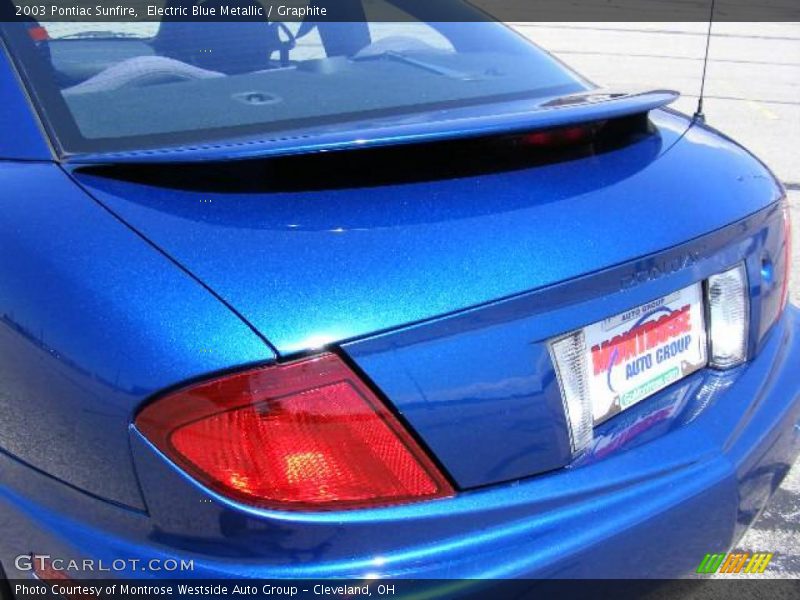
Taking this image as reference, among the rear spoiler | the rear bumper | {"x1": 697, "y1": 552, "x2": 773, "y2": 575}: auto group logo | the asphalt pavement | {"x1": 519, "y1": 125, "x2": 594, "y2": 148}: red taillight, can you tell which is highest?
the rear spoiler

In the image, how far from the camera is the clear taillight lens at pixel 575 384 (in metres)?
1.51

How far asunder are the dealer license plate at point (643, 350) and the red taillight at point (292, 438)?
1.33 feet

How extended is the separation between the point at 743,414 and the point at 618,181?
22.0 inches

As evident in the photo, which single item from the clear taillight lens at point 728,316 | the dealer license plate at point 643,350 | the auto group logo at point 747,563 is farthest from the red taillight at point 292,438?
the auto group logo at point 747,563

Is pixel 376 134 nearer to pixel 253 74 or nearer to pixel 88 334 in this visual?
pixel 88 334

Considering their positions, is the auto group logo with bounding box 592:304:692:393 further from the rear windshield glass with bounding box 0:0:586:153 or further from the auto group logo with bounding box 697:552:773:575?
the auto group logo with bounding box 697:552:773:575

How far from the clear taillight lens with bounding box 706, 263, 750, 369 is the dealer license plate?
4 cm

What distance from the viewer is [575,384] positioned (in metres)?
1.54

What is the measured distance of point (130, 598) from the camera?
1387 mm

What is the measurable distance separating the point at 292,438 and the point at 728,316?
1.05 meters

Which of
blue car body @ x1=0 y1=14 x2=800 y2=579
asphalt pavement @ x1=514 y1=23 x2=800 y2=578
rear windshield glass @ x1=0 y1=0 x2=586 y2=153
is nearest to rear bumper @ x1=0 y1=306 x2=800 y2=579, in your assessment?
blue car body @ x1=0 y1=14 x2=800 y2=579

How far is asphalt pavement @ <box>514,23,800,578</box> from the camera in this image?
8.70ft

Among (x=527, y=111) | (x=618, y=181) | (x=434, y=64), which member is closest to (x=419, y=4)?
(x=434, y=64)

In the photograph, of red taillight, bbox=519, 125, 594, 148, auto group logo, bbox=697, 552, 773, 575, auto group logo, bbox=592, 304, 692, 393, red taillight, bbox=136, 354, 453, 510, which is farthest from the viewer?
auto group logo, bbox=697, 552, 773, 575
